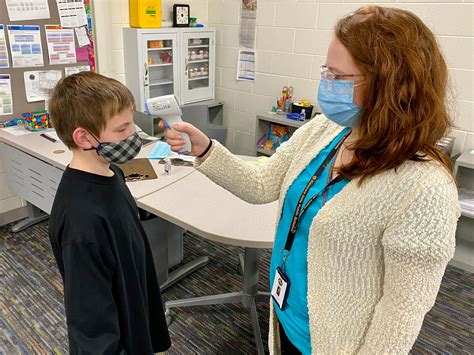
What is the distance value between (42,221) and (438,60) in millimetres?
3075

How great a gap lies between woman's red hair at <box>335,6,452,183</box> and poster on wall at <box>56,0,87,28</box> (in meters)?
2.68

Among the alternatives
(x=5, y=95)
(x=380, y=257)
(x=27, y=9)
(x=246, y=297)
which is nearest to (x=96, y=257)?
(x=380, y=257)

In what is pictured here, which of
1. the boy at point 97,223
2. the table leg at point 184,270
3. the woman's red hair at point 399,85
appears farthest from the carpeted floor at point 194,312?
the woman's red hair at point 399,85

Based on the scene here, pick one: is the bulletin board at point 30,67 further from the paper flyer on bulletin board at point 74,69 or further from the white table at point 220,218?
the white table at point 220,218

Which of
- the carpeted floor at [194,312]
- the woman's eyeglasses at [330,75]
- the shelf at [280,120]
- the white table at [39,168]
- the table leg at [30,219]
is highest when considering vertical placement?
the woman's eyeglasses at [330,75]

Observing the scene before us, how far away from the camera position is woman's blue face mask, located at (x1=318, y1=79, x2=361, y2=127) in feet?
2.85

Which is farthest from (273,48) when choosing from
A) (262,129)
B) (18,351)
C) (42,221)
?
(18,351)

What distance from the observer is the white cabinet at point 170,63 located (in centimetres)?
322

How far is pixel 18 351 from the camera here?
6.20 ft

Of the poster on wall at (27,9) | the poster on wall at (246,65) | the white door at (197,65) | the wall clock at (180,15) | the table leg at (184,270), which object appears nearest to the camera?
the table leg at (184,270)

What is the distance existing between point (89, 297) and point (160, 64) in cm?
279

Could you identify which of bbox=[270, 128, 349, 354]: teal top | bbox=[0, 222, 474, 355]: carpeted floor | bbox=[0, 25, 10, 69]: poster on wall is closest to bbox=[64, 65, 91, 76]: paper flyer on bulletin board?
bbox=[0, 25, 10, 69]: poster on wall

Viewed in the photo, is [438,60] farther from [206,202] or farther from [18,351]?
[18,351]

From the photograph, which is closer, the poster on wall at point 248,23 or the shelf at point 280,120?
the shelf at point 280,120
